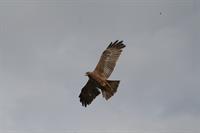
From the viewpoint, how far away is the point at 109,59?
31.9m

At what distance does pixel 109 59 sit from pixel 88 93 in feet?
8.38

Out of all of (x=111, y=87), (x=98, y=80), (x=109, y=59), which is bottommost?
(x=111, y=87)

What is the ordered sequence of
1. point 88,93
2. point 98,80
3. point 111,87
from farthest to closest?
point 88,93
point 98,80
point 111,87

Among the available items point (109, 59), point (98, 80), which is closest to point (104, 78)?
point (98, 80)

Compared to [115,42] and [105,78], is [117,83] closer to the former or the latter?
[105,78]

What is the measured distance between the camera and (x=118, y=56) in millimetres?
32125

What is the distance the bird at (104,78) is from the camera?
3014 cm

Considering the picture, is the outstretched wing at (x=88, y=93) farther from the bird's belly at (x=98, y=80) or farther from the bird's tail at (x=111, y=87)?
the bird's tail at (x=111, y=87)

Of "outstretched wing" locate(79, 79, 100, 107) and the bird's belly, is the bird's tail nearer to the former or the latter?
the bird's belly

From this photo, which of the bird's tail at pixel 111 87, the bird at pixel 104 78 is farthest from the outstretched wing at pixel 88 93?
the bird's tail at pixel 111 87

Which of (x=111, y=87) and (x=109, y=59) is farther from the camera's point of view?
(x=109, y=59)

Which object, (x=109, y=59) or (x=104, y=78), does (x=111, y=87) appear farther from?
(x=109, y=59)

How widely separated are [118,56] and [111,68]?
0.99m

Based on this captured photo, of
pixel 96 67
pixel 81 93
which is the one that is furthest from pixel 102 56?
pixel 81 93
